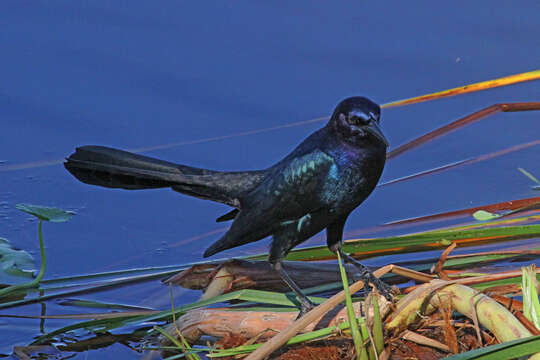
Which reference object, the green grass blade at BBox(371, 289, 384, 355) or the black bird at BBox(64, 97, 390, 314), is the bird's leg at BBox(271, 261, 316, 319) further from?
the green grass blade at BBox(371, 289, 384, 355)

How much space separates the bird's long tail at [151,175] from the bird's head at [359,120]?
51 cm

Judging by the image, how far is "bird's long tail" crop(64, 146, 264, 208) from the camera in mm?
4059

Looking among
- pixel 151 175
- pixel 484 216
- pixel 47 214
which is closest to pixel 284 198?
pixel 151 175

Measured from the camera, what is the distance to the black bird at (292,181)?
3641mm

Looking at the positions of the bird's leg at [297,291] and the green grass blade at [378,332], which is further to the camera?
the bird's leg at [297,291]

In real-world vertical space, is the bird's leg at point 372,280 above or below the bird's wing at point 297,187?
below

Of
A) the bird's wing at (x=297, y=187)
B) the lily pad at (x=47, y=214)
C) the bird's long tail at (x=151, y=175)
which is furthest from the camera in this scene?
the bird's long tail at (x=151, y=175)

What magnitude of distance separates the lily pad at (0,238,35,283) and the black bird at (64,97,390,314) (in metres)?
0.50

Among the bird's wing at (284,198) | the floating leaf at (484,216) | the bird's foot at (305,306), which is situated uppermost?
the floating leaf at (484,216)

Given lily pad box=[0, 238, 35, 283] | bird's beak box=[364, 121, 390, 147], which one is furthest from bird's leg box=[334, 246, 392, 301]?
lily pad box=[0, 238, 35, 283]

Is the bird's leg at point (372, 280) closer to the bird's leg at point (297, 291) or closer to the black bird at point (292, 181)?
the black bird at point (292, 181)

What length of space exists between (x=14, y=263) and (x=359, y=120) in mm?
1784

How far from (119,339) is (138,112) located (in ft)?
7.69

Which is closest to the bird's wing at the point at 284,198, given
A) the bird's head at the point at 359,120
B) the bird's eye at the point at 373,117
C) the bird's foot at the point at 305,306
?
the bird's head at the point at 359,120
